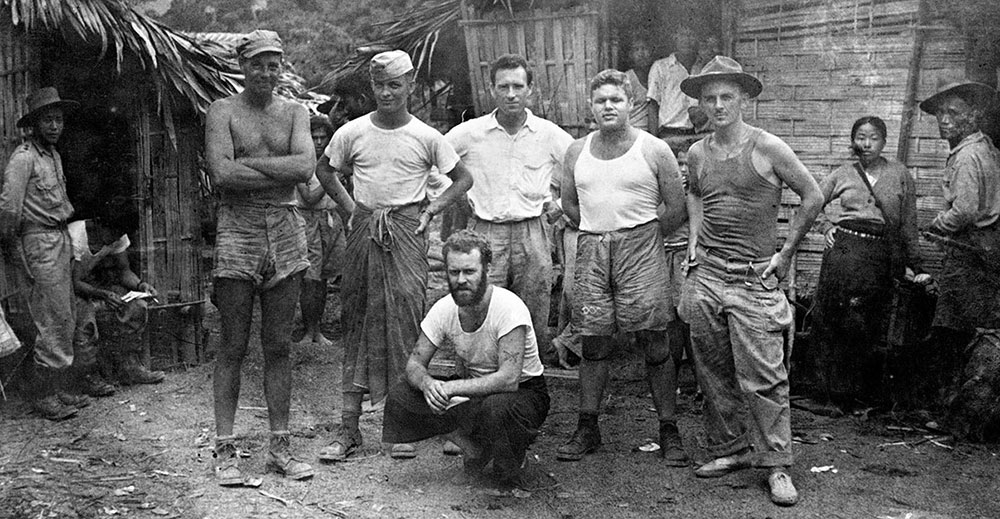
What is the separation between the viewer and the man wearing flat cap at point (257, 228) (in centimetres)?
479

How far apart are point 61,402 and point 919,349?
570 centimetres

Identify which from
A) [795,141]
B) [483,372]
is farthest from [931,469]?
[795,141]

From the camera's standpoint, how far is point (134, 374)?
23.7 feet

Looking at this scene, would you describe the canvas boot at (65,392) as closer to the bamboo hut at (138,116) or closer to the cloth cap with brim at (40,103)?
the bamboo hut at (138,116)

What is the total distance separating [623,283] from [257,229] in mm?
1916

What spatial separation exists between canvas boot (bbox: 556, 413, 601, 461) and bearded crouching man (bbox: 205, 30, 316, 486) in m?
1.39

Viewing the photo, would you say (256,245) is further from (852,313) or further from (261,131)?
(852,313)

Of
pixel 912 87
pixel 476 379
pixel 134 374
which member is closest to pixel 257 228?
pixel 476 379

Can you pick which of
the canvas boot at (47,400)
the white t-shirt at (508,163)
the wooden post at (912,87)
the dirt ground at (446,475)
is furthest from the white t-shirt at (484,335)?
the wooden post at (912,87)

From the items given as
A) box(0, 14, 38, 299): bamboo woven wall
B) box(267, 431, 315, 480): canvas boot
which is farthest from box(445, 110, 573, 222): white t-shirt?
box(0, 14, 38, 299): bamboo woven wall

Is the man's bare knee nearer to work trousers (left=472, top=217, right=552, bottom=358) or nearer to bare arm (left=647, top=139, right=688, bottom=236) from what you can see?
work trousers (left=472, top=217, right=552, bottom=358)

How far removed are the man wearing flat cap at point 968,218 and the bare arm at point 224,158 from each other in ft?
13.1

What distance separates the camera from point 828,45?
7473 mm

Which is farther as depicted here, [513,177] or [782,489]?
[513,177]
